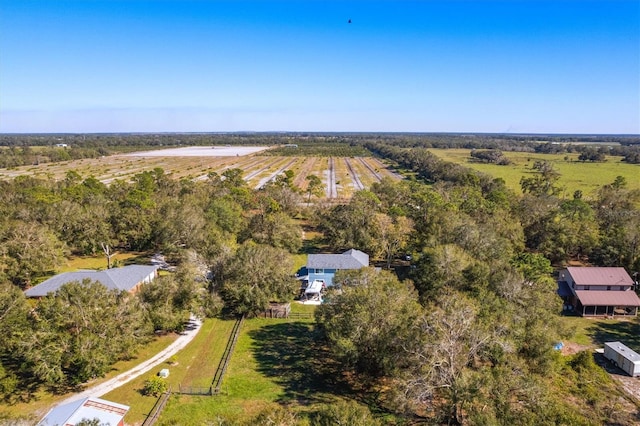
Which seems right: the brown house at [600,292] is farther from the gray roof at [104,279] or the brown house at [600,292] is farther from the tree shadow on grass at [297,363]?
the gray roof at [104,279]

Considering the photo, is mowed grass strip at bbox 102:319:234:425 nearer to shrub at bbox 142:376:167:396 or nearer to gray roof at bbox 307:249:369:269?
shrub at bbox 142:376:167:396

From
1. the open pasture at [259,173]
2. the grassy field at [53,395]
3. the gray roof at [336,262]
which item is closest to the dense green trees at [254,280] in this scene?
the grassy field at [53,395]

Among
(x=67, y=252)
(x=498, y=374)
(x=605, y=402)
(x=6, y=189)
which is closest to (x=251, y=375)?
(x=498, y=374)

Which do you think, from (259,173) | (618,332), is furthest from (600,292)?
(259,173)

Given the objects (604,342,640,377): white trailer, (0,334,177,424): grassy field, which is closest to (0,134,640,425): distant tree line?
(0,334,177,424): grassy field

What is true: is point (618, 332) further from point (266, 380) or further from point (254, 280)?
point (254, 280)

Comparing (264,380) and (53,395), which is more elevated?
(53,395)
